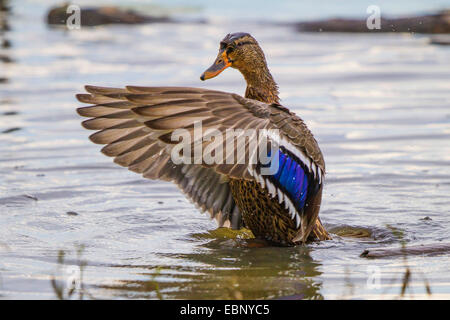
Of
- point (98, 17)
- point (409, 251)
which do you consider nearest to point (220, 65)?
point (409, 251)

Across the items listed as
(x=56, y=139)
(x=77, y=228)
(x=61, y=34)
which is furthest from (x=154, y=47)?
(x=77, y=228)

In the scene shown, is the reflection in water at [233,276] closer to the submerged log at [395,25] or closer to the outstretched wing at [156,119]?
the outstretched wing at [156,119]

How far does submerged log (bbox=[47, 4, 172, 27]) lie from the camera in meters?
16.1

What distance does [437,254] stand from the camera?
5566 millimetres

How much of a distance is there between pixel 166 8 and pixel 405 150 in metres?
10.1

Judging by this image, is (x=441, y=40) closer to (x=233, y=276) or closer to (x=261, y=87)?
(x=261, y=87)

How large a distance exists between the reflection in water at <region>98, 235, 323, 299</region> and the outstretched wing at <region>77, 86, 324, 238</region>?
55cm

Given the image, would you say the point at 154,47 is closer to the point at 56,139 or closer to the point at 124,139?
the point at 56,139

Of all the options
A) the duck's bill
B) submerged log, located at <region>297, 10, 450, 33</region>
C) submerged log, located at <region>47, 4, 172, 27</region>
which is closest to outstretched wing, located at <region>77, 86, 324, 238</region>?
the duck's bill

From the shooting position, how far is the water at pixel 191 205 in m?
5.13

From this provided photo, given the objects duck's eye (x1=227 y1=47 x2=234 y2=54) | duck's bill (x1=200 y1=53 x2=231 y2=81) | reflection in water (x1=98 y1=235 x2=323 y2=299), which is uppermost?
duck's eye (x1=227 y1=47 x2=234 y2=54)

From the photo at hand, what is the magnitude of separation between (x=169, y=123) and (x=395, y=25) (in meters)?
10.2

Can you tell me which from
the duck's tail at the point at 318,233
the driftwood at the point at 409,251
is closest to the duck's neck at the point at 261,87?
the duck's tail at the point at 318,233

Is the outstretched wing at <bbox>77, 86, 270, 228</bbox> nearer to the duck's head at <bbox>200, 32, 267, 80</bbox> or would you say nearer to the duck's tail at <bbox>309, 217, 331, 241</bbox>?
the duck's head at <bbox>200, 32, 267, 80</bbox>
